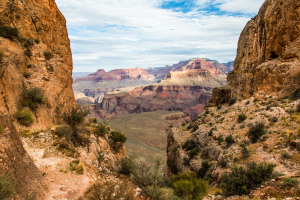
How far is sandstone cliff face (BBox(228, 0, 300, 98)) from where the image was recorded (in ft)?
56.7

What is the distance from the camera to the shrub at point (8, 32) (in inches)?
458

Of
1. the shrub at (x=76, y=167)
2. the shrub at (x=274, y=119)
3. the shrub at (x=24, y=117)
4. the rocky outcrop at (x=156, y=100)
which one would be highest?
the shrub at (x=24, y=117)

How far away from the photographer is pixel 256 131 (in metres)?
13.8

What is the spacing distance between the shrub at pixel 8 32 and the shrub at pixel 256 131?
19.4 meters

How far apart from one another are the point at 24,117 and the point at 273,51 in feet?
81.6

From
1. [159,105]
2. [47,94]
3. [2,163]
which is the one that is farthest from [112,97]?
[2,163]

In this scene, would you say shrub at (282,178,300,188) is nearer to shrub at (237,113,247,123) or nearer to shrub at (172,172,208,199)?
shrub at (172,172,208,199)

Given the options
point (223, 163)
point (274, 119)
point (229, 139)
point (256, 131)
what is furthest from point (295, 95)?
point (223, 163)

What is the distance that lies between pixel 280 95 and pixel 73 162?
63.6 ft

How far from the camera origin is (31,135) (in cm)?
1015

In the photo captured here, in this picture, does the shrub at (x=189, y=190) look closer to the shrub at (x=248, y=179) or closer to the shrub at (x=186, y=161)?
the shrub at (x=248, y=179)

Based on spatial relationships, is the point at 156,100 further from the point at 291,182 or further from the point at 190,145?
the point at 291,182

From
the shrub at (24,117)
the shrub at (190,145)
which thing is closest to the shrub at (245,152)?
the shrub at (190,145)

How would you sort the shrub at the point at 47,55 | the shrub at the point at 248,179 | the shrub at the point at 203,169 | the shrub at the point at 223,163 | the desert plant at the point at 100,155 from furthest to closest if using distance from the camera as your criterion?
the shrub at the point at 47,55 → the shrub at the point at 203,169 → the desert plant at the point at 100,155 → the shrub at the point at 223,163 → the shrub at the point at 248,179
